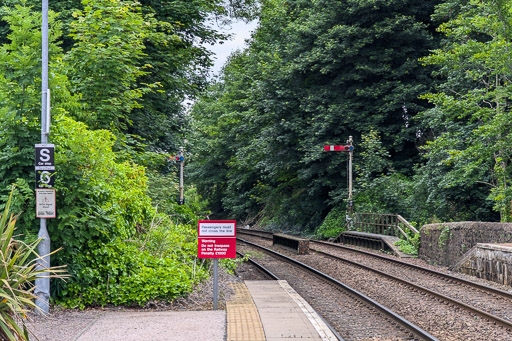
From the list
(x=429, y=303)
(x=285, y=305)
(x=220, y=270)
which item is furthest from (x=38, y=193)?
(x=429, y=303)

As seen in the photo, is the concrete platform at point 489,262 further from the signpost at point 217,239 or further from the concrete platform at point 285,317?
the signpost at point 217,239

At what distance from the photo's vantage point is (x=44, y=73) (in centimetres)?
906

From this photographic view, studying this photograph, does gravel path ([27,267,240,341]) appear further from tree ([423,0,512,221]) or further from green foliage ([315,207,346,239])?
green foliage ([315,207,346,239])

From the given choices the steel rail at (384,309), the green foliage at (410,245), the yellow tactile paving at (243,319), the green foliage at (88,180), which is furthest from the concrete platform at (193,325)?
the green foliage at (410,245)

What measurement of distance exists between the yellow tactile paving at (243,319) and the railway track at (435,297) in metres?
2.91

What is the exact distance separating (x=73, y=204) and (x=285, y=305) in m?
4.08

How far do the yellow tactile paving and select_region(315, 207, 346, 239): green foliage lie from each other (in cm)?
2009

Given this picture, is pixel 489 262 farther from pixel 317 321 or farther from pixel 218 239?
pixel 218 239

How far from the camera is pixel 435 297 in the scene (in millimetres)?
11805

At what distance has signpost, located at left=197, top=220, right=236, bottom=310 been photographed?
31.2 ft

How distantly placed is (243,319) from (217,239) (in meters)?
1.68

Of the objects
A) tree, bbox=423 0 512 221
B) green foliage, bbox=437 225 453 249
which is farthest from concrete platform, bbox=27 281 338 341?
tree, bbox=423 0 512 221

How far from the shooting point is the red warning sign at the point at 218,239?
31.2ft

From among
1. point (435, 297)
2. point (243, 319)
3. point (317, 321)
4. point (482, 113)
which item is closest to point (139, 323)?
point (243, 319)
